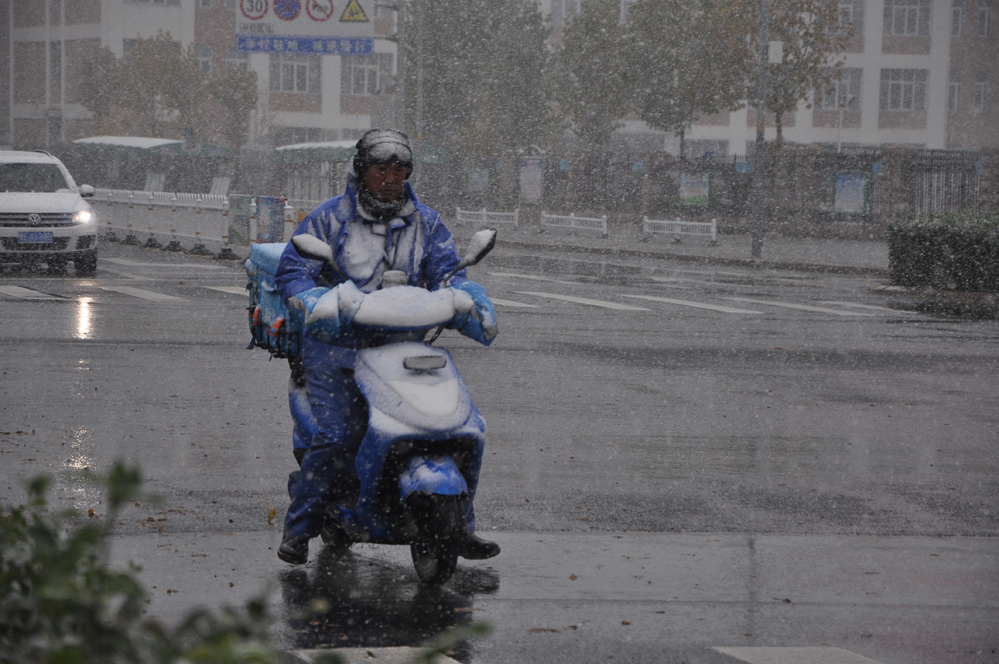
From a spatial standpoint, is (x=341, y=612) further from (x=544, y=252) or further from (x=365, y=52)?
(x=365, y=52)

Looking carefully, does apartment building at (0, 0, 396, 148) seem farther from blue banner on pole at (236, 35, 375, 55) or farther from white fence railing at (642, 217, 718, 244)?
white fence railing at (642, 217, 718, 244)

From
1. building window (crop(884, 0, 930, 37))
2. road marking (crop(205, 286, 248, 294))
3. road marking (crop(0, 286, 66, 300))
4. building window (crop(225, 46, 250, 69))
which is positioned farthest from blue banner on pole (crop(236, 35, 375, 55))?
building window (crop(884, 0, 930, 37))

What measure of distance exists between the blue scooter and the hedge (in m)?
18.3

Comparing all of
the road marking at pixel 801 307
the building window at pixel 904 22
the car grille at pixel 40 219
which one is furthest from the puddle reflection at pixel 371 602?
the building window at pixel 904 22

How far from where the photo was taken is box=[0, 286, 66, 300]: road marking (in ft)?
57.6

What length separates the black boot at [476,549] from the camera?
525 centimetres

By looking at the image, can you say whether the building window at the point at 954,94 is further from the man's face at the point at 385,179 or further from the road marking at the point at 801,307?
the man's face at the point at 385,179

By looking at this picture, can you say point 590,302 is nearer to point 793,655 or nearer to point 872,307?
point 872,307

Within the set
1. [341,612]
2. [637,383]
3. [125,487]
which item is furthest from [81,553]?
[637,383]

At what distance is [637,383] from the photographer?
458 inches

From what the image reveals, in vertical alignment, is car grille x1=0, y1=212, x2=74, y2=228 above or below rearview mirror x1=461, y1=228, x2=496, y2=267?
below

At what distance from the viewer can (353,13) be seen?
123ft

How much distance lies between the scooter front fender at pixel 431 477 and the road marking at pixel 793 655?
42.0 inches

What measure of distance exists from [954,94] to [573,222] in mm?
37813
